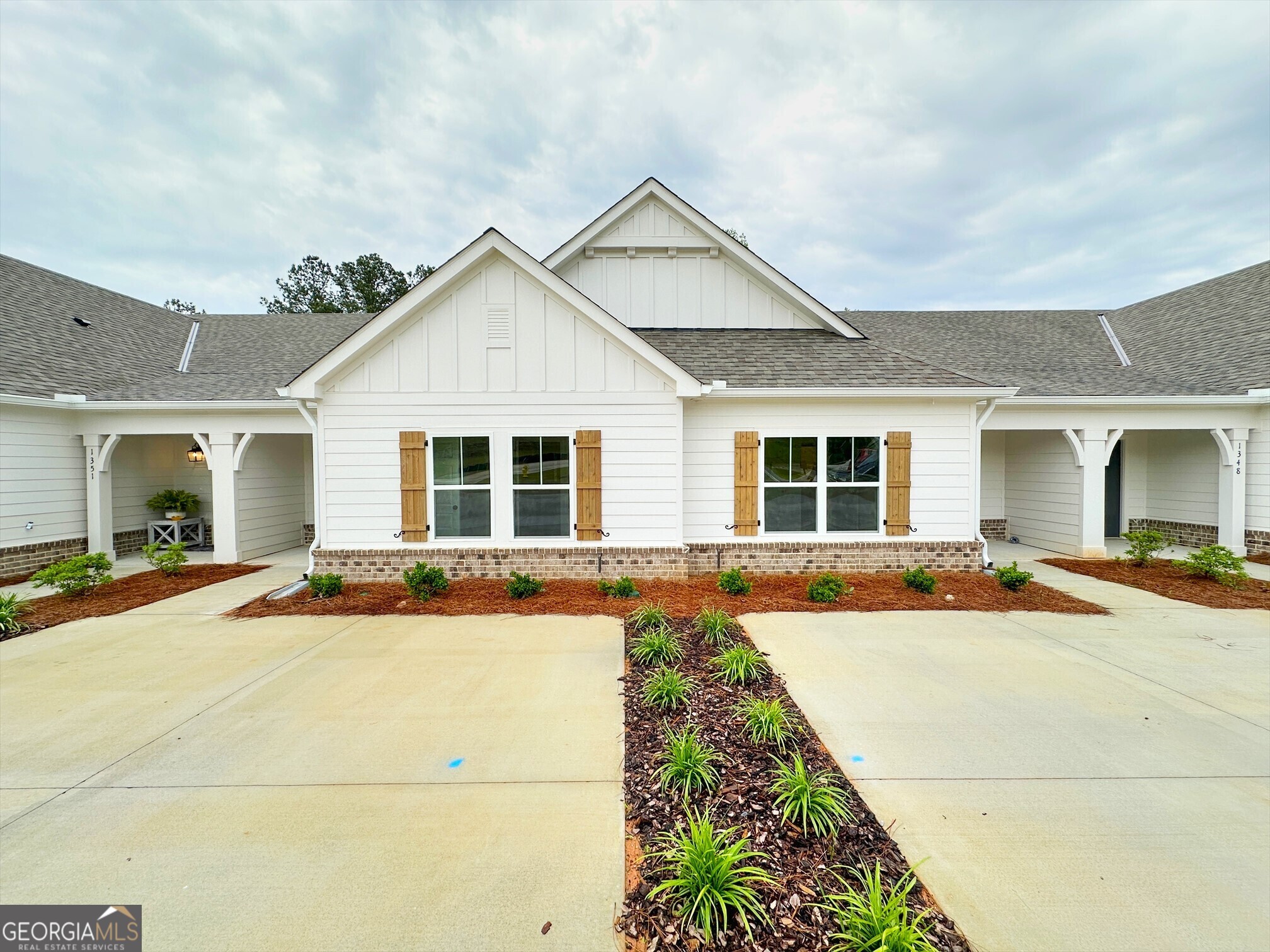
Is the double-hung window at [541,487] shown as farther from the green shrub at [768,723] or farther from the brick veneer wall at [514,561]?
the green shrub at [768,723]

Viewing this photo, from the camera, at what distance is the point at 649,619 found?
557 centimetres

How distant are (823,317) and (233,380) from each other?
11304mm

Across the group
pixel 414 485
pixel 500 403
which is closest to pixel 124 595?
pixel 414 485

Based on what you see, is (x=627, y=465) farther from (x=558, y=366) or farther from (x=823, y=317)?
(x=823, y=317)

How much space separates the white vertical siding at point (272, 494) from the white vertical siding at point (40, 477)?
8.74 feet

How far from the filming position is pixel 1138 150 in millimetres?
15219

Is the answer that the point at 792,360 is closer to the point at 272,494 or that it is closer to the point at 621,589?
the point at 621,589

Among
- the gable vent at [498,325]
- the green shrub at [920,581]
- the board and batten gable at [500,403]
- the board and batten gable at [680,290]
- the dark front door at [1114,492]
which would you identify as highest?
the board and batten gable at [680,290]

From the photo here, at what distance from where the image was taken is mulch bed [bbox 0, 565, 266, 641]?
6094 mm

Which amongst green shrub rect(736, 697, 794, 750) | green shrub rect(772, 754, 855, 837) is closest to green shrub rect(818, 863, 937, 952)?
green shrub rect(772, 754, 855, 837)

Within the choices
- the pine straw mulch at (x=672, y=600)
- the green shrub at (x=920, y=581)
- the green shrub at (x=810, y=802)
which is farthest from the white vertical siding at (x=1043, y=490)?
the green shrub at (x=810, y=802)

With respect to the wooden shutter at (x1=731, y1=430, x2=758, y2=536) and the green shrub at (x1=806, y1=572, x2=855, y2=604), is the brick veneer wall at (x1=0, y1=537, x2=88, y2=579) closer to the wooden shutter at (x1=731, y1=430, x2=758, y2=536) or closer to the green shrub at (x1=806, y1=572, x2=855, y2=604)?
the wooden shutter at (x1=731, y1=430, x2=758, y2=536)

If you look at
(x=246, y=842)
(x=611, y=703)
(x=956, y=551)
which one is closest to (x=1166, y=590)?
(x=956, y=551)

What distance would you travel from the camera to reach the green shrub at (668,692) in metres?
3.77
